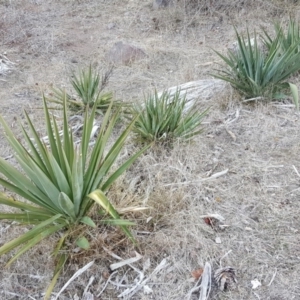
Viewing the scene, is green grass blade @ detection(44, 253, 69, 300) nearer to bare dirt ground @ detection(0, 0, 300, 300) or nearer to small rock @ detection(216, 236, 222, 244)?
bare dirt ground @ detection(0, 0, 300, 300)

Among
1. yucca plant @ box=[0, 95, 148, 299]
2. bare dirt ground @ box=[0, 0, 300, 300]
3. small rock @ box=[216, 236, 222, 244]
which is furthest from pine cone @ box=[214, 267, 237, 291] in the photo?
yucca plant @ box=[0, 95, 148, 299]

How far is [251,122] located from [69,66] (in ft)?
10.7

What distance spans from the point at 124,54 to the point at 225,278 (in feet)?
14.5

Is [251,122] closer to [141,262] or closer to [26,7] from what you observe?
[141,262]

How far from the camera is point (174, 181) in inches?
111

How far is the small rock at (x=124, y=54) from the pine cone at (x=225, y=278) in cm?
416

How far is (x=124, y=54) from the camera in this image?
19.3ft

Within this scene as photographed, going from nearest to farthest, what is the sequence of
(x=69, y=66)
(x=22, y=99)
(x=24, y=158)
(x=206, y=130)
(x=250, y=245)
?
1. (x=24, y=158)
2. (x=250, y=245)
3. (x=206, y=130)
4. (x=22, y=99)
5. (x=69, y=66)

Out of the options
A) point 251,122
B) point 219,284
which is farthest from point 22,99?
point 219,284

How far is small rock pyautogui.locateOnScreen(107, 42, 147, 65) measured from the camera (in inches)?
229

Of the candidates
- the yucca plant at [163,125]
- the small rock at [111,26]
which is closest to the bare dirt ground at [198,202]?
the yucca plant at [163,125]

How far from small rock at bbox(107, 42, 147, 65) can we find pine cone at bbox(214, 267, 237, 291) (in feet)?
13.6

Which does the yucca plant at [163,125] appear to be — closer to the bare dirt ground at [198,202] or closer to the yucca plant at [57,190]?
the bare dirt ground at [198,202]

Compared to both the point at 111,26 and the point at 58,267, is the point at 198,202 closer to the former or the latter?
the point at 58,267
